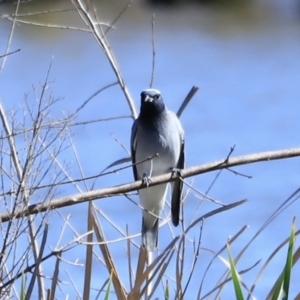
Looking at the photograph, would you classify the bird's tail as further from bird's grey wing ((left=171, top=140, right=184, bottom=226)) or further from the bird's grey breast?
the bird's grey breast

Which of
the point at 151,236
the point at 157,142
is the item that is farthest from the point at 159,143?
the point at 151,236

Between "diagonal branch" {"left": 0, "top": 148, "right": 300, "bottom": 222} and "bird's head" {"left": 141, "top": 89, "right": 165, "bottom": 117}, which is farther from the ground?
"bird's head" {"left": 141, "top": 89, "right": 165, "bottom": 117}

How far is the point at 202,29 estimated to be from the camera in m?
17.1

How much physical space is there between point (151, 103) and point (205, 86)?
955cm

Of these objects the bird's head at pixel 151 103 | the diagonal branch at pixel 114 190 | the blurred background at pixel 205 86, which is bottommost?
the diagonal branch at pixel 114 190

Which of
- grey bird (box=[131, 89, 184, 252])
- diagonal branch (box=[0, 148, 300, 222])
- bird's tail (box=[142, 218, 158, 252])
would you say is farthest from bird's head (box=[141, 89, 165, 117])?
diagonal branch (box=[0, 148, 300, 222])

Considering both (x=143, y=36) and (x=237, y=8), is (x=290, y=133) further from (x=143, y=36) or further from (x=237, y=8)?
(x=237, y=8)

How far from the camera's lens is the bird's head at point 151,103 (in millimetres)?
3916

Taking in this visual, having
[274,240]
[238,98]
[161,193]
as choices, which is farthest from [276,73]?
[161,193]

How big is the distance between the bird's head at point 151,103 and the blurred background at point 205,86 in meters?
1.87

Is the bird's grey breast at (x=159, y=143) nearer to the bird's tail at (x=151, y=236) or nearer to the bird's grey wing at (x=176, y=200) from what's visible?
the bird's grey wing at (x=176, y=200)

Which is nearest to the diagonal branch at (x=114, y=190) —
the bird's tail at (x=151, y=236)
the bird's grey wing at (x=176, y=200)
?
the bird's tail at (x=151, y=236)

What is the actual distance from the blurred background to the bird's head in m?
1.87

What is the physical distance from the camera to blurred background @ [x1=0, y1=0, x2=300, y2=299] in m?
7.83
